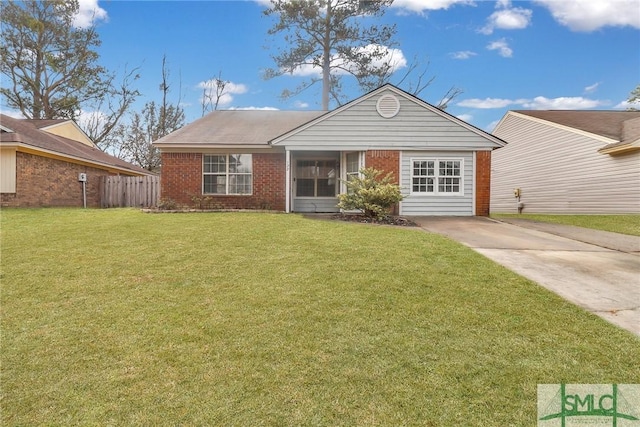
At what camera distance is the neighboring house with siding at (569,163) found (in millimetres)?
13258

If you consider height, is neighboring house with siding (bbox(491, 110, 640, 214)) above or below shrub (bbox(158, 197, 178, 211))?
above

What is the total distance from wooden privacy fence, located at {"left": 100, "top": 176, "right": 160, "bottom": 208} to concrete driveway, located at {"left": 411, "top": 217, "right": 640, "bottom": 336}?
13.8m

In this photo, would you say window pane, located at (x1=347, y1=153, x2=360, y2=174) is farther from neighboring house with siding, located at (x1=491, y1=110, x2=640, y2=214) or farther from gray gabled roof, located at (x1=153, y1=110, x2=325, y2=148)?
neighboring house with siding, located at (x1=491, y1=110, x2=640, y2=214)

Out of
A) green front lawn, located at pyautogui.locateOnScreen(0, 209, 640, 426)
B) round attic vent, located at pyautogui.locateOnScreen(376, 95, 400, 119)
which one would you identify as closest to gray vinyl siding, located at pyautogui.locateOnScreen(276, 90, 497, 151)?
round attic vent, located at pyautogui.locateOnScreen(376, 95, 400, 119)

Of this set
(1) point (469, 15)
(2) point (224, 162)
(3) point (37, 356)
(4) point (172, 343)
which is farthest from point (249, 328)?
(1) point (469, 15)

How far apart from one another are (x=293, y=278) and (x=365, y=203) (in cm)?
629

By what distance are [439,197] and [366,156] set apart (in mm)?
3219

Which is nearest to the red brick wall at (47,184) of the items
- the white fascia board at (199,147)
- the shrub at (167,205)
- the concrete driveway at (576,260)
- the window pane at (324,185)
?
the white fascia board at (199,147)

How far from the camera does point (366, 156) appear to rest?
12.9m

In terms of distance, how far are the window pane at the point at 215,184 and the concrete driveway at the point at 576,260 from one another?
8503mm

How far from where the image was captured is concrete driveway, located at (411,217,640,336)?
12.7ft

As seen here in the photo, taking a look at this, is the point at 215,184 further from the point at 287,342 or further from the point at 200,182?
the point at 287,342

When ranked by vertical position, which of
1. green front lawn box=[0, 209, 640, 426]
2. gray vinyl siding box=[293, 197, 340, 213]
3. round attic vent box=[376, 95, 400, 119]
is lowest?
green front lawn box=[0, 209, 640, 426]

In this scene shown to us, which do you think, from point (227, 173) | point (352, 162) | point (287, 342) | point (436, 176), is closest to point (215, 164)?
point (227, 173)
